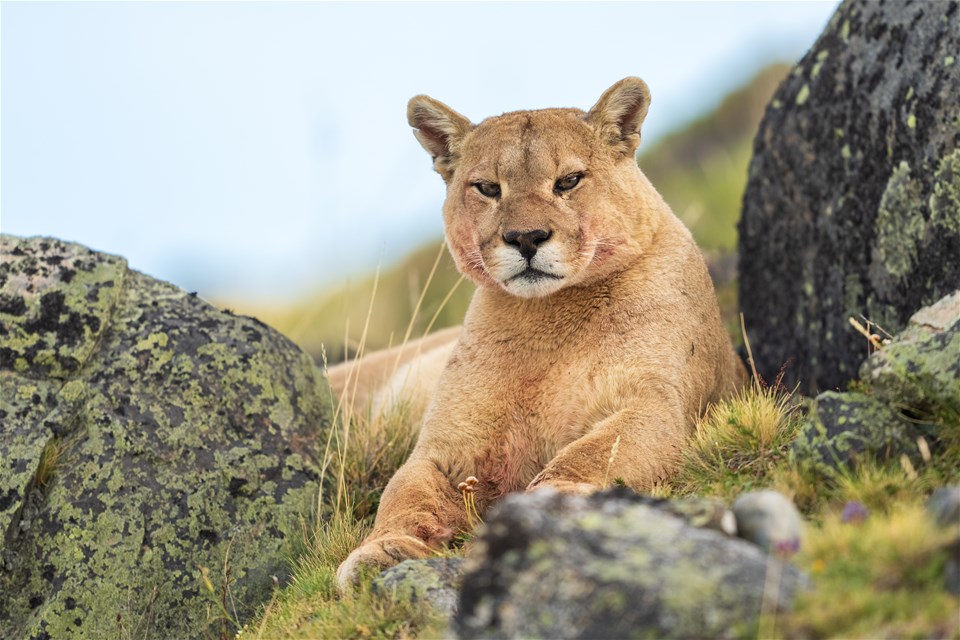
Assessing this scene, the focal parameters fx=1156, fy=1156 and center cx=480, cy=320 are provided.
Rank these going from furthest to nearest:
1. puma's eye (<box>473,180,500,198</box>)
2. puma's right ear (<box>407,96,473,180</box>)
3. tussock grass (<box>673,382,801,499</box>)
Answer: puma's right ear (<box>407,96,473,180</box>), puma's eye (<box>473,180,500,198</box>), tussock grass (<box>673,382,801,499</box>)

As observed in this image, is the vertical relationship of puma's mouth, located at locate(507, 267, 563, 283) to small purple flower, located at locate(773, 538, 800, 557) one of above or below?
above

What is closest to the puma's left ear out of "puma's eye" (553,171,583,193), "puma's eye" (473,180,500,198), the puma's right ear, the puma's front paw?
"puma's eye" (553,171,583,193)

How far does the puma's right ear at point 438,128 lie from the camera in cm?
810

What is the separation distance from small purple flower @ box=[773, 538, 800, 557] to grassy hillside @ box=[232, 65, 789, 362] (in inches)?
273

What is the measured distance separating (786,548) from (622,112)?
4.18m

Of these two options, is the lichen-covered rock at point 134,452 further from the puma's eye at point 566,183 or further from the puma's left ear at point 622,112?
the puma's left ear at point 622,112

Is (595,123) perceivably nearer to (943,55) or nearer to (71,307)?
(943,55)

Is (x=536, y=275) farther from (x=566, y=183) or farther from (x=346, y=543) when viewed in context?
(x=346, y=543)

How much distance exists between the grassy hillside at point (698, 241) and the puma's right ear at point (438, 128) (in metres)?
2.96

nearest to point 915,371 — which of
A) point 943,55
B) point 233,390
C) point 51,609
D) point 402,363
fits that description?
point 943,55

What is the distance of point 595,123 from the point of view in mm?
7727

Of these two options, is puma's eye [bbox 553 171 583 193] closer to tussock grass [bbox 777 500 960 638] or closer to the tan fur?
the tan fur

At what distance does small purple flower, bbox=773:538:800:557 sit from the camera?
166 inches

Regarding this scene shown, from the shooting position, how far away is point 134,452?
7.64m
